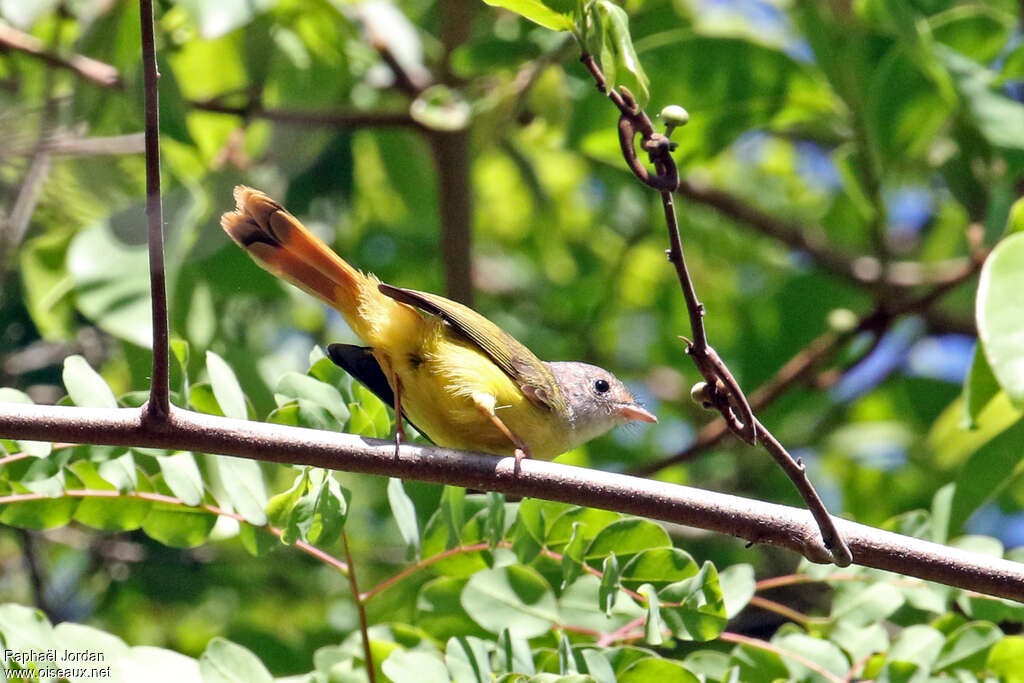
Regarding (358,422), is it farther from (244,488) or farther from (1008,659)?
(1008,659)

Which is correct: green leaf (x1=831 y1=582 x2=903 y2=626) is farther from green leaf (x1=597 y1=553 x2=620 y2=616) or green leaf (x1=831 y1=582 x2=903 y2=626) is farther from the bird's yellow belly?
the bird's yellow belly

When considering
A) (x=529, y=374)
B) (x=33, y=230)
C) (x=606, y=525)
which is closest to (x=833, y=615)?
(x=606, y=525)

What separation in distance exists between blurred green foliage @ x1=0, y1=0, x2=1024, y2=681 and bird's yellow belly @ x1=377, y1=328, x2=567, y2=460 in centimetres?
19

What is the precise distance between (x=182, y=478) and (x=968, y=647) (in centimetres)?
187

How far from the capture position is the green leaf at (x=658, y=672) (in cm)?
232

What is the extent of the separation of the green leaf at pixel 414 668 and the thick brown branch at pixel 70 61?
2.71 metres

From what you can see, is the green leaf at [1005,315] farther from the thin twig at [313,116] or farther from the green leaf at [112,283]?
the thin twig at [313,116]

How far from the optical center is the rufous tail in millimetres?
2701

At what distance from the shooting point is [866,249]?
5910 mm

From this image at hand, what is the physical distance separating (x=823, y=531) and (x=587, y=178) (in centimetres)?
444

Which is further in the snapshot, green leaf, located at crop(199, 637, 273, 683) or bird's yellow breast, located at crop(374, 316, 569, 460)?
bird's yellow breast, located at crop(374, 316, 569, 460)

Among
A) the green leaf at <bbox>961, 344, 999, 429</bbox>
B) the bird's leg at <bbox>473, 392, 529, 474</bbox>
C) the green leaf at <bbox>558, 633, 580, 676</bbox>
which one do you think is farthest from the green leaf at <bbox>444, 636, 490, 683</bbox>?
the green leaf at <bbox>961, 344, 999, 429</bbox>

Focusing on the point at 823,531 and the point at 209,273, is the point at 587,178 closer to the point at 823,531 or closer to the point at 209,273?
the point at 209,273

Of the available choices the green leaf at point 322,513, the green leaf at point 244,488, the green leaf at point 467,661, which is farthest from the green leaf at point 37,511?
the green leaf at point 467,661
